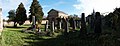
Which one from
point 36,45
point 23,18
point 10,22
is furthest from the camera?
point 10,22

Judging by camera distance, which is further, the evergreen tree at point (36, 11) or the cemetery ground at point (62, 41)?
the evergreen tree at point (36, 11)

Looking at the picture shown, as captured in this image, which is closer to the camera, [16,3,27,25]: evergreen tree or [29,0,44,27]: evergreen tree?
[16,3,27,25]: evergreen tree

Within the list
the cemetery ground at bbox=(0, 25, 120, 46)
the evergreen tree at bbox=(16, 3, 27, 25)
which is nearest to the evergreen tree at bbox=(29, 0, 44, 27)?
the evergreen tree at bbox=(16, 3, 27, 25)

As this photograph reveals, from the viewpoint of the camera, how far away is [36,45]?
23.5 meters

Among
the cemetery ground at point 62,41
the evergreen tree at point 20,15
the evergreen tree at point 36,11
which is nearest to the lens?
the cemetery ground at point 62,41

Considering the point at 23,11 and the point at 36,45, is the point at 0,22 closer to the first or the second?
the point at 36,45

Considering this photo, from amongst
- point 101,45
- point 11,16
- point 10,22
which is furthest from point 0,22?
point 11,16

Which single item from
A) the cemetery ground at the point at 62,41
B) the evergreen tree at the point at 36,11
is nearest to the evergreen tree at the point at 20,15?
the evergreen tree at the point at 36,11

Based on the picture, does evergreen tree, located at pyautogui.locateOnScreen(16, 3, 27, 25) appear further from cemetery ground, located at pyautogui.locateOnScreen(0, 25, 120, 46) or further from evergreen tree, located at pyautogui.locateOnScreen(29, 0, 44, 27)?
cemetery ground, located at pyautogui.locateOnScreen(0, 25, 120, 46)

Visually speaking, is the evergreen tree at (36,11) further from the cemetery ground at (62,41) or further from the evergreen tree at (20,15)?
the cemetery ground at (62,41)

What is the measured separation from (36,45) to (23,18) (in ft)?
170

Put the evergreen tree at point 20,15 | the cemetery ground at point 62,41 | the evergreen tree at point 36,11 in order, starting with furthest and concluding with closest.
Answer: the evergreen tree at point 36,11
the evergreen tree at point 20,15
the cemetery ground at point 62,41

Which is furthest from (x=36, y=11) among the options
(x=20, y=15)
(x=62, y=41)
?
(x=62, y=41)

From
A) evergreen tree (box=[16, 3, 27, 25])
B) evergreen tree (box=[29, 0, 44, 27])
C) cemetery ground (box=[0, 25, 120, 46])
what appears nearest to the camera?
cemetery ground (box=[0, 25, 120, 46])
